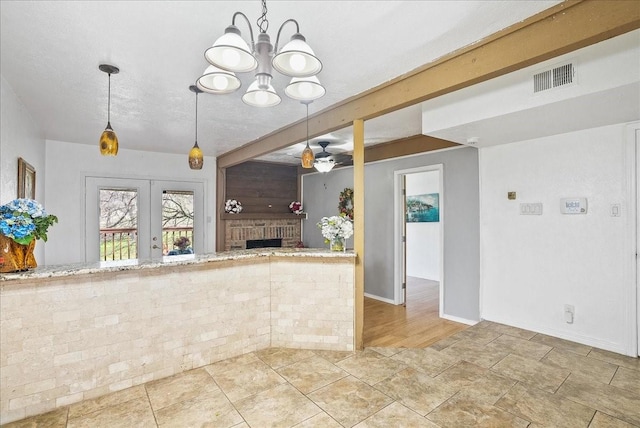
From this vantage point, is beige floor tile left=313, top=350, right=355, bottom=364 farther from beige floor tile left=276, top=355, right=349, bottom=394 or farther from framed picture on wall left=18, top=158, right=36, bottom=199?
framed picture on wall left=18, top=158, right=36, bottom=199

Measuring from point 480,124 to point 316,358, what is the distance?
2.68m

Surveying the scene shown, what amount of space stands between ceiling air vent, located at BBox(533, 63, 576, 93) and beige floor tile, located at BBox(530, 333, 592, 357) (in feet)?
8.31

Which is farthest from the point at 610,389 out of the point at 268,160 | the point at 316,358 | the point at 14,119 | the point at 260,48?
the point at 268,160

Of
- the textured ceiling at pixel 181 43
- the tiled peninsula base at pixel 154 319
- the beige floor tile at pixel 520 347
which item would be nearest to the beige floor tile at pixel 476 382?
the beige floor tile at pixel 520 347

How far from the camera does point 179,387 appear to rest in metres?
2.53

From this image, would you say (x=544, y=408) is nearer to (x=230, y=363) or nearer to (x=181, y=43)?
(x=230, y=363)

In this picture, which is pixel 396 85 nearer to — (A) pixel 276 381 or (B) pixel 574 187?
(B) pixel 574 187

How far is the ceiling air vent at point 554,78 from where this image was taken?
2350mm

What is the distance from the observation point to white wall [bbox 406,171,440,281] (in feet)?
23.4

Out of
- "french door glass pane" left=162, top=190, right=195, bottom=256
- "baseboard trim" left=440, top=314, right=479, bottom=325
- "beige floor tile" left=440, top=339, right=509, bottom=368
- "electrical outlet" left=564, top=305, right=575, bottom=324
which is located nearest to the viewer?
"beige floor tile" left=440, top=339, right=509, bottom=368

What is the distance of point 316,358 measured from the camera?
301 cm

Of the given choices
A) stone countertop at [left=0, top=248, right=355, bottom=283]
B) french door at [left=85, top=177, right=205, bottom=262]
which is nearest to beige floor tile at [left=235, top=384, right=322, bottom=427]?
stone countertop at [left=0, top=248, right=355, bottom=283]

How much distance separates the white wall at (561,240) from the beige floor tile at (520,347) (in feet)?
1.43

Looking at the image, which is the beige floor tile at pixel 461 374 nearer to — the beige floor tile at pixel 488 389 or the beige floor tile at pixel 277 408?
the beige floor tile at pixel 488 389
